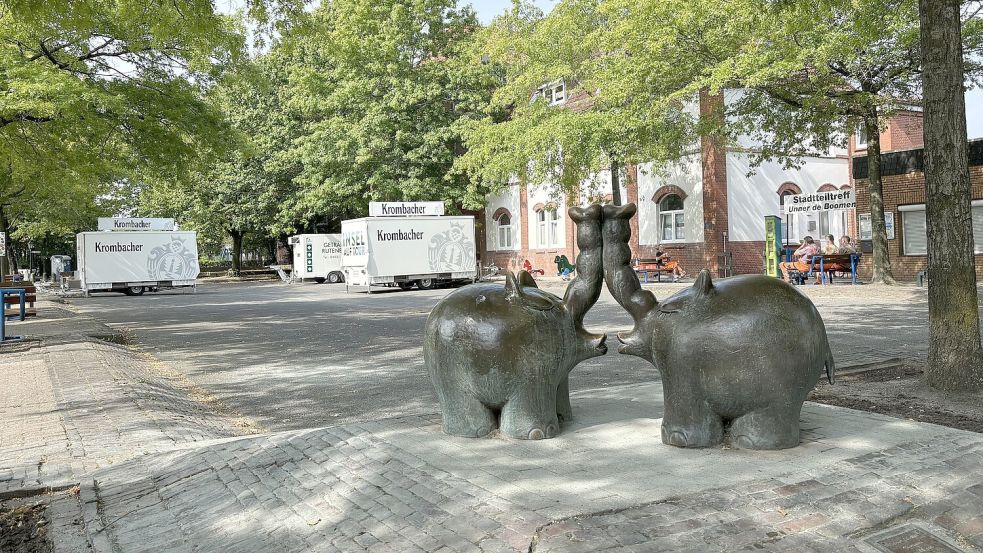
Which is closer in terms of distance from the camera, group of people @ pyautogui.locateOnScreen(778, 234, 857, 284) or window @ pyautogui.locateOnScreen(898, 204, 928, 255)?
group of people @ pyautogui.locateOnScreen(778, 234, 857, 284)

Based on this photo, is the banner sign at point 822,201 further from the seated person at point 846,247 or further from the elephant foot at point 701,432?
the elephant foot at point 701,432

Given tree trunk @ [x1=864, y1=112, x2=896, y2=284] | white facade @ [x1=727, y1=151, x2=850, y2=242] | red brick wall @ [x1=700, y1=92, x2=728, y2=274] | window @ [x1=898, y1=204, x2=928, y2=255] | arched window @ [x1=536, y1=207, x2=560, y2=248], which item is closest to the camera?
tree trunk @ [x1=864, y1=112, x2=896, y2=284]

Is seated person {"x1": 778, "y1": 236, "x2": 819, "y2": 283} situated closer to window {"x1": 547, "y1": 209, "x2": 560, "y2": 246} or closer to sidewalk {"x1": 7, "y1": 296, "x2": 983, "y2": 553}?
window {"x1": 547, "y1": 209, "x2": 560, "y2": 246}

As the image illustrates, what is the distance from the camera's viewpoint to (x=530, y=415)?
493 centimetres

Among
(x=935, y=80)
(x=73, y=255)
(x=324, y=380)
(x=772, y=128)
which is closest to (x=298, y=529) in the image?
(x=324, y=380)

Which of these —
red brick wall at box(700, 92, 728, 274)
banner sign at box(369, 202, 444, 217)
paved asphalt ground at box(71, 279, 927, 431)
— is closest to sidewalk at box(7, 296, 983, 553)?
paved asphalt ground at box(71, 279, 927, 431)

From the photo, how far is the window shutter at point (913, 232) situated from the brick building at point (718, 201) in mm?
5428

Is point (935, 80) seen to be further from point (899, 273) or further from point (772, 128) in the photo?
point (899, 273)

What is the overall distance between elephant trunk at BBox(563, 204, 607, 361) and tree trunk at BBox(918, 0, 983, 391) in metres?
3.27

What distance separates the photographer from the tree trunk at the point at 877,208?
841 inches

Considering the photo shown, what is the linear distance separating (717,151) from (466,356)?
85.5 feet

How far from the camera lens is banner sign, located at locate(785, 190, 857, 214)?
21812 millimetres

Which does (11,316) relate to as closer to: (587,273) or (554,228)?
(587,273)

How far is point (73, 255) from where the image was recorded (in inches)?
2859
